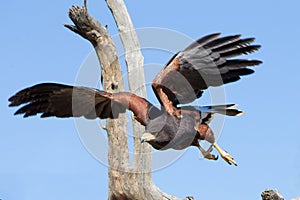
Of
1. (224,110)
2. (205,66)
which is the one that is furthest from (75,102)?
(224,110)

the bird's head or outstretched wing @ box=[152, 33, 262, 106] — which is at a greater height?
outstretched wing @ box=[152, 33, 262, 106]

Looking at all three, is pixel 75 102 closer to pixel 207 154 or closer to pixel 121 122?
pixel 207 154

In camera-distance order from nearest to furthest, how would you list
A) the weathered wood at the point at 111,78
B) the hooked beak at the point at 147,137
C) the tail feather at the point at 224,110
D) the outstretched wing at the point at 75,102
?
1. the hooked beak at the point at 147,137
2. the tail feather at the point at 224,110
3. the outstretched wing at the point at 75,102
4. the weathered wood at the point at 111,78

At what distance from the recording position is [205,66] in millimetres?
5410

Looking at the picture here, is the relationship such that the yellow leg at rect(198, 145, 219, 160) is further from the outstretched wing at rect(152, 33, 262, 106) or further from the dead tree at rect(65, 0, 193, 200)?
the dead tree at rect(65, 0, 193, 200)

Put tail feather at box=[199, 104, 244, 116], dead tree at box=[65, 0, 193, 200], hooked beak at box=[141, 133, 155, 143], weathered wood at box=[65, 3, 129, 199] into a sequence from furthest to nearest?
weathered wood at box=[65, 3, 129, 199] → dead tree at box=[65, 0, 193, 200] → tail feather at box=[199, 104, 244, 116] → hooked beak at box=[141, 133, 155, 143]

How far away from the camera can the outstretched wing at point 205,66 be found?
17.4ft

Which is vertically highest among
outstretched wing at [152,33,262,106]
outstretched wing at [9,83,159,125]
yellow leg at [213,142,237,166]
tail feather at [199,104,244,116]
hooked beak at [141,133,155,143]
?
outstretched wing at [152,33,262,106]

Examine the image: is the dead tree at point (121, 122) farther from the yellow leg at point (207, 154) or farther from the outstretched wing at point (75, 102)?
the yellow leg at point (207, 154)

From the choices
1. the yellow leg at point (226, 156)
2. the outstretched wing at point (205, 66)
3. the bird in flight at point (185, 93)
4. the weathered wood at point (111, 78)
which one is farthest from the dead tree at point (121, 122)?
the yellow leg at point (226, 156)

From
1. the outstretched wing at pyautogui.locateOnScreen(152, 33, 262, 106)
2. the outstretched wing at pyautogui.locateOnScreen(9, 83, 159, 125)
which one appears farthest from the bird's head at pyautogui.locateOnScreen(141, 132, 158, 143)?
the outstretched wing at pyautogui.locateOnScreen(152, 33, 262, 106)

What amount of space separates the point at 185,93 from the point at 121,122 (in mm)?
3256

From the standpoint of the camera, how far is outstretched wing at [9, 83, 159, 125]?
5660 millimetres

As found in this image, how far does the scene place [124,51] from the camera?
933cm
